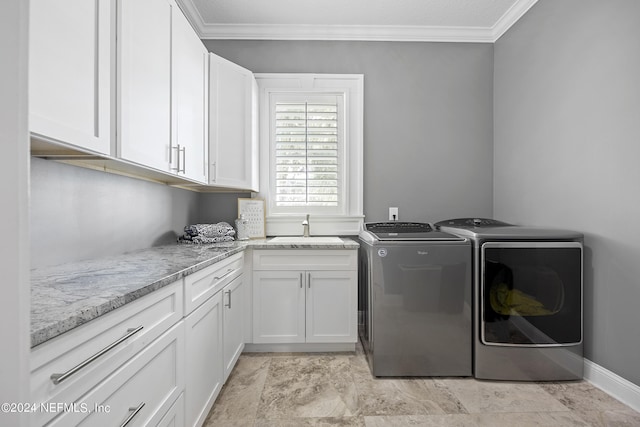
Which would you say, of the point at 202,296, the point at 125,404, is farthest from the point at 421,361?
the point at 125,404

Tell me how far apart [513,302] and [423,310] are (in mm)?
572

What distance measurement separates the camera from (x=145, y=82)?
4.61 ft

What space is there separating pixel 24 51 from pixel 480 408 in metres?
2.32

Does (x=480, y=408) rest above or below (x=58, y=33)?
below

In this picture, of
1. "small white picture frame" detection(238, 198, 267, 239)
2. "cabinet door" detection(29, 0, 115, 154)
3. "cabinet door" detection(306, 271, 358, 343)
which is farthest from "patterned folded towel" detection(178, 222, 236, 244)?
"cabinet door" detection(29, 0, 115, 154)

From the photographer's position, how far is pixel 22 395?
0.51 metres

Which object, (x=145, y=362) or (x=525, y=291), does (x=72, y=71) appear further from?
(x=525, y=291)

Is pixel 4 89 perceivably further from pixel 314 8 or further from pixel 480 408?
pixel 314 8

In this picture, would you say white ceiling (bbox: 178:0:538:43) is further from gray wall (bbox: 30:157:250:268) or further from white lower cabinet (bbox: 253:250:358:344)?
white lower cabinet (bbox: 253:250:358:344)

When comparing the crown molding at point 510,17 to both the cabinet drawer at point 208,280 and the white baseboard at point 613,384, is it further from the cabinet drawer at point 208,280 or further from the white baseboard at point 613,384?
the cabinet drawer at point 208,280

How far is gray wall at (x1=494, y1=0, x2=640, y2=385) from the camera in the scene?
1.68m

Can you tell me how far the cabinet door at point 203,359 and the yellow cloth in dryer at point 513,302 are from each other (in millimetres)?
1728

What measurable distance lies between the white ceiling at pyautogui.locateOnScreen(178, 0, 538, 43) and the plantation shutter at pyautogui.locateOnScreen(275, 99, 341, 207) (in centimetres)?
68

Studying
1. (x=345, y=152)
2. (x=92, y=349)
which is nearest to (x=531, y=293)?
(x=345, y=152)
